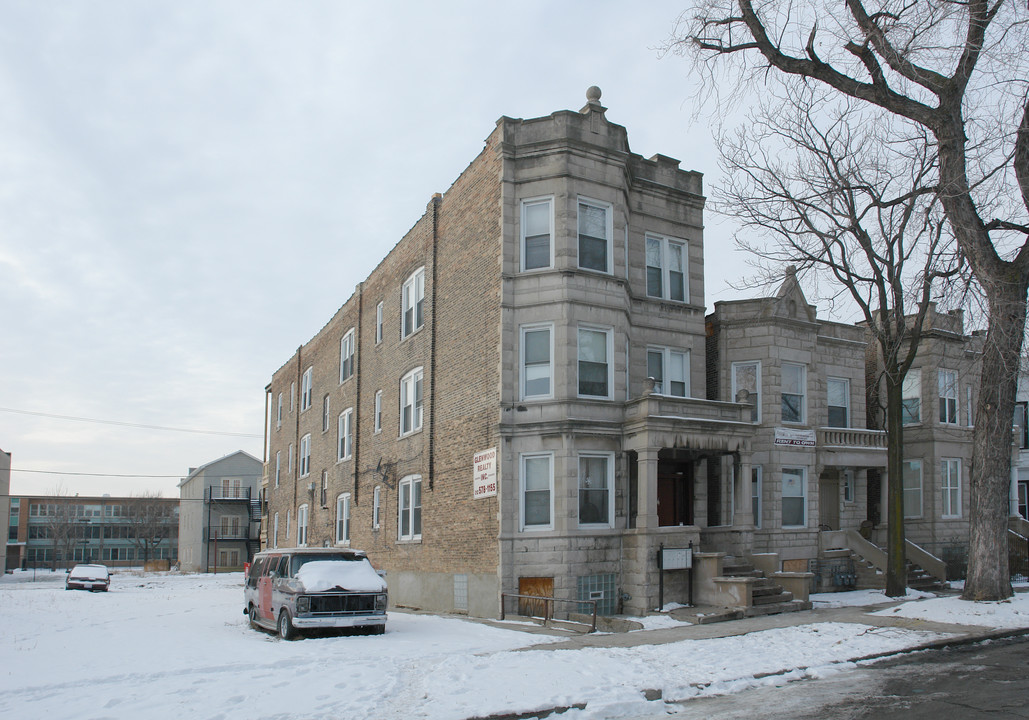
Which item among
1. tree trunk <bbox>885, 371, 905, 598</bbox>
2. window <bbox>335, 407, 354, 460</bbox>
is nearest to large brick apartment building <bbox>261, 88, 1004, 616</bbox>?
tree trunk <bbox>885, 371, 905, 598</bbox>

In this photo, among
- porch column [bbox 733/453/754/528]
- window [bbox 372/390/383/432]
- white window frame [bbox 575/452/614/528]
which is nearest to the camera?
white window frame [bbox 575/452/614/528]

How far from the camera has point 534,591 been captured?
19.7 metres

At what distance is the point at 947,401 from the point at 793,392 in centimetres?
720

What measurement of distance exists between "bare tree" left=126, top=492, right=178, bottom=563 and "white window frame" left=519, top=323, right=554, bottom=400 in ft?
294

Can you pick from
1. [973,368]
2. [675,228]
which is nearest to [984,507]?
[973,368]

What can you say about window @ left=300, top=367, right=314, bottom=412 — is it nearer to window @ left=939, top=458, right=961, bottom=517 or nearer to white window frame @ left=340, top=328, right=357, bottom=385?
white window frame @ left=340, top=328, right=357, bottom=385

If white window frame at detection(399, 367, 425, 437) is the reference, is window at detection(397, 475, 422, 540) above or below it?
below

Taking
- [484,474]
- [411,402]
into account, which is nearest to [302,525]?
[411,402]

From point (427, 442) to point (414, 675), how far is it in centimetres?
1336

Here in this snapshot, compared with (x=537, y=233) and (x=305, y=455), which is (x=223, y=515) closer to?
(x=305, y=455)

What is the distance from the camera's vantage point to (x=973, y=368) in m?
19.9

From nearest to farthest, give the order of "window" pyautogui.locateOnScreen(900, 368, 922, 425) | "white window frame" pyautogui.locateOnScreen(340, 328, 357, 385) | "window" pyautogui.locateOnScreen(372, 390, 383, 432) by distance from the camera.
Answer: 1. "window" pyautogui.locateOnScreen(900, 368, 922, 425)
2. "window" pyautogui.locateOnScreen(372, 390, 383, 432)
3. "white window frame" pyautogui.locateOnScreen(340, 328, 357, 385)

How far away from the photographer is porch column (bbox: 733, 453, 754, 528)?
21266 millimetres

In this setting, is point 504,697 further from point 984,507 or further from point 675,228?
point 675,228
